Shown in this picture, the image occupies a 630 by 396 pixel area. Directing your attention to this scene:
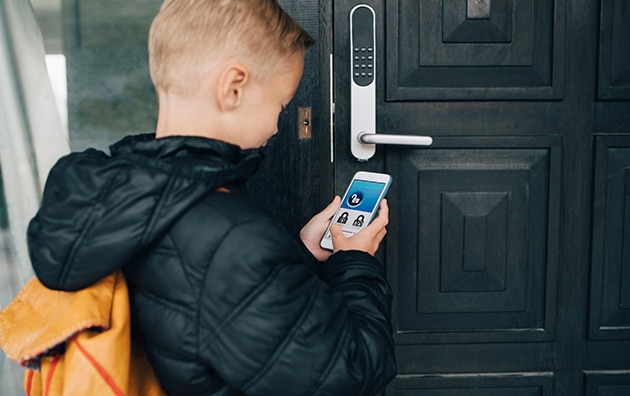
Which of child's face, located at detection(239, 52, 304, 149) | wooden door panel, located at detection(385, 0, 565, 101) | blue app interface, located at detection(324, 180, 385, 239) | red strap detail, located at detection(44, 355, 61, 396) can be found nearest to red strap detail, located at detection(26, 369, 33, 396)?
red strap detail, located at detection(44, 355, 61, 396)

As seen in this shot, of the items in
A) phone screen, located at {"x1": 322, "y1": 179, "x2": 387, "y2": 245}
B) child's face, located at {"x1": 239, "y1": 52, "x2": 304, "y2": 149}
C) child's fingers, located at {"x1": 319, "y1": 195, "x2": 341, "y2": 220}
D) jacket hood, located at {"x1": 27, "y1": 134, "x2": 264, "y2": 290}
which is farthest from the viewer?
child's fingers, located at {"x1": 319, "y1": 195, "x2": 341, "y2": 220}

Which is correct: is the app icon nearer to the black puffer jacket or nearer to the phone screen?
the phone screen

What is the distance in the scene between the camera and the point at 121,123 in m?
1.47

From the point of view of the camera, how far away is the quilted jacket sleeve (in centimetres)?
79

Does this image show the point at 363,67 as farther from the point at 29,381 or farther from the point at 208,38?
Answer: the point at 29,381

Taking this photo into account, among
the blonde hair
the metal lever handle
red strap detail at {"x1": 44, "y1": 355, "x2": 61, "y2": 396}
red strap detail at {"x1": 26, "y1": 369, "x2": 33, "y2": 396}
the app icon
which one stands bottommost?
red strap detail at {"x1": 26, "y1": 369, "x2": 33, "y2": 396}

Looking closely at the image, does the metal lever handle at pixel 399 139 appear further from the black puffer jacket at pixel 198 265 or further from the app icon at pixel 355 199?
the black puffer jacket at pixel 198 265

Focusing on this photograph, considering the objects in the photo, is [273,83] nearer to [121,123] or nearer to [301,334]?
[301,334]

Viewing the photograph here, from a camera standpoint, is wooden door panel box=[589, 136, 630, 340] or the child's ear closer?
the child's ear

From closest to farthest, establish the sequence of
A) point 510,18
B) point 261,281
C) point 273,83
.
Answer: point 261,281, point 273,83, point 510,18

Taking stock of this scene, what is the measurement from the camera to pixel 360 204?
1.23 meters

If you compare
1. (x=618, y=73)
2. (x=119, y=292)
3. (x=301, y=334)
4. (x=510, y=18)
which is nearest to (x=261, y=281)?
(x=301, y=334)

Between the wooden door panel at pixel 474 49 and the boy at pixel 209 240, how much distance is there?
0.58 m

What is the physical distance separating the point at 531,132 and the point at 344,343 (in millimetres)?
856
